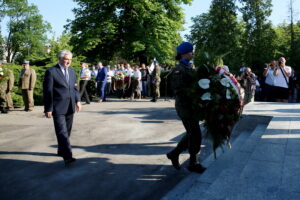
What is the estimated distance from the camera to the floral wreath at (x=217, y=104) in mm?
3967

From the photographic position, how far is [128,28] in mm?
29922

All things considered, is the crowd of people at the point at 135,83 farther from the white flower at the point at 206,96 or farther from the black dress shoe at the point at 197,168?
the black dress shoe at the point at 197,168

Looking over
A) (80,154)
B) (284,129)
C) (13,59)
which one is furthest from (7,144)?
(13,59)

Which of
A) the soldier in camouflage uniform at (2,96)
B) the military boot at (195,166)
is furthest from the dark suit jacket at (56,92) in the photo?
the soldier in camouflage uniform at (2,96)

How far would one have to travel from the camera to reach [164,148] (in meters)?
6.15

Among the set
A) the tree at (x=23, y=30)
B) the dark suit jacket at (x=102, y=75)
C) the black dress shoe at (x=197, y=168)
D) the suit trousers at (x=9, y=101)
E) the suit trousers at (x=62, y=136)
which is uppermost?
the tree at (x=23, y=30)

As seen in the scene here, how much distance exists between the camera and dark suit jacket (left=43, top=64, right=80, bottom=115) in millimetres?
5059

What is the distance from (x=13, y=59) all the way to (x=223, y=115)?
2408 inches

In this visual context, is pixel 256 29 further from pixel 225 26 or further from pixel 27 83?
pixel 27 83

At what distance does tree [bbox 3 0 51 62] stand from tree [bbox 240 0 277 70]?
37.2 metres

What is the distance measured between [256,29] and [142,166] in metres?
42.1

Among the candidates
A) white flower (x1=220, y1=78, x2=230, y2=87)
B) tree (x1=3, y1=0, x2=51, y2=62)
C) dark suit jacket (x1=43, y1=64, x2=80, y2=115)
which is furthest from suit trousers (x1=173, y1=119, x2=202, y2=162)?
tree (x1=3, y1=0, x2=51, y2=62)

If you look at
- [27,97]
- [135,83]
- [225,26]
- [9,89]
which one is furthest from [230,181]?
[225,26]

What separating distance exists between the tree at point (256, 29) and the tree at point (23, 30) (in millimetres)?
37206
